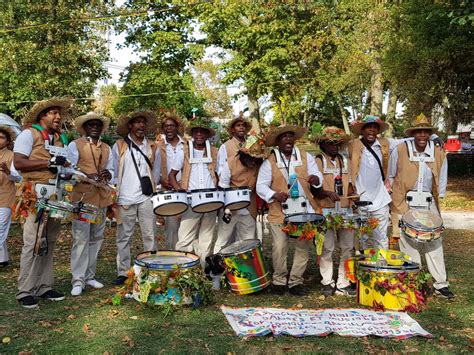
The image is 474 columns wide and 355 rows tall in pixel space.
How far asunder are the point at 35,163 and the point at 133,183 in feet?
5.65

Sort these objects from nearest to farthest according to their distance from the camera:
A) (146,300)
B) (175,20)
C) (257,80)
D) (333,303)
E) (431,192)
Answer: (146,300) → (333,303) → (431,192) → (257,80) → (175,20)

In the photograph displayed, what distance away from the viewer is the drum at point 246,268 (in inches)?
278

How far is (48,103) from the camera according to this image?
21.5ft

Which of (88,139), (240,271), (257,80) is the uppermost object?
(257,80)

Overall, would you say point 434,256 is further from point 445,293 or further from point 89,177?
point 89,177

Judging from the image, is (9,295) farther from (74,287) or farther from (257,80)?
(257,80)

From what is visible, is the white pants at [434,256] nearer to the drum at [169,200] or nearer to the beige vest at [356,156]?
the beige vest at [356,156]

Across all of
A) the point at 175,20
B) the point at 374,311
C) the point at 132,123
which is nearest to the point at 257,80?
the point at 175,20

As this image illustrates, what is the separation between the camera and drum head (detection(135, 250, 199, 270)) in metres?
6.35

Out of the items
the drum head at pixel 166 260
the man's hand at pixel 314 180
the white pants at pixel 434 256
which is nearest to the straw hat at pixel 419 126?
the white pants at pixel 434 256

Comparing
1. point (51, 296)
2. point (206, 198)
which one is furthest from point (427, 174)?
point (51, 296)

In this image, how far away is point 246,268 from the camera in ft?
23.4

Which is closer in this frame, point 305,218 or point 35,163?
point 35,163

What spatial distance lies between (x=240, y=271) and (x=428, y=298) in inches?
102
